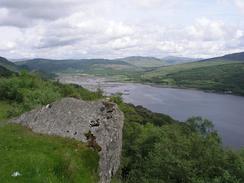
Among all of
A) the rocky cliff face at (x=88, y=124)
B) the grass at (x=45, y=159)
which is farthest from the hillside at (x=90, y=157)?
the rocky cliff face at (x=88, y=124)

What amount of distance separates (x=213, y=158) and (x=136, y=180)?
30.7ft

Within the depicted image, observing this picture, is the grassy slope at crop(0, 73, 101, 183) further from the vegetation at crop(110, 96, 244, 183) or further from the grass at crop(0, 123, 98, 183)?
the vegetation at crop(110, 96, 244, 183)

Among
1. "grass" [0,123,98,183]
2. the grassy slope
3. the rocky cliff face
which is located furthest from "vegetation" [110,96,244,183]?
"grass" [0,123,98,183]

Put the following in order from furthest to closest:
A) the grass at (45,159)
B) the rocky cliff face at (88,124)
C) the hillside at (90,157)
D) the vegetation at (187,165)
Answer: the vegetation at (187,165)
the rocky cliff face at (88,124)
the hillside at (90,157)
the grass at (45,159)

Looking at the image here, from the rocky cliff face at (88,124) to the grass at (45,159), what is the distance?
0.95m

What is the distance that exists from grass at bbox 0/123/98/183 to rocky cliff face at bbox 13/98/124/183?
3.13ft

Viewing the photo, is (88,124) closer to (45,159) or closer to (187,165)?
(45,159)

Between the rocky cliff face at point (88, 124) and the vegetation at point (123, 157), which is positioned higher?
the rocky cliff face at point (88, 124)

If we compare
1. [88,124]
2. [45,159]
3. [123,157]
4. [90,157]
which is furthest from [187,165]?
[45,159]

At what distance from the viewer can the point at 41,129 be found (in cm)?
2155

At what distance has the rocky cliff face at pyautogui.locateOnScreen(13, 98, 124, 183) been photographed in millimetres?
20234

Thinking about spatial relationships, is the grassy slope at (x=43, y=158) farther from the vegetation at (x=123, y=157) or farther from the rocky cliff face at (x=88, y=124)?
the rocky cliff face at (x=88, y=124)

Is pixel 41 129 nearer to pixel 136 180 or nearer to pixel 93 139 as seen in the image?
pixel 93 139

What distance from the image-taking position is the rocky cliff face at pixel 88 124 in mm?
20234
